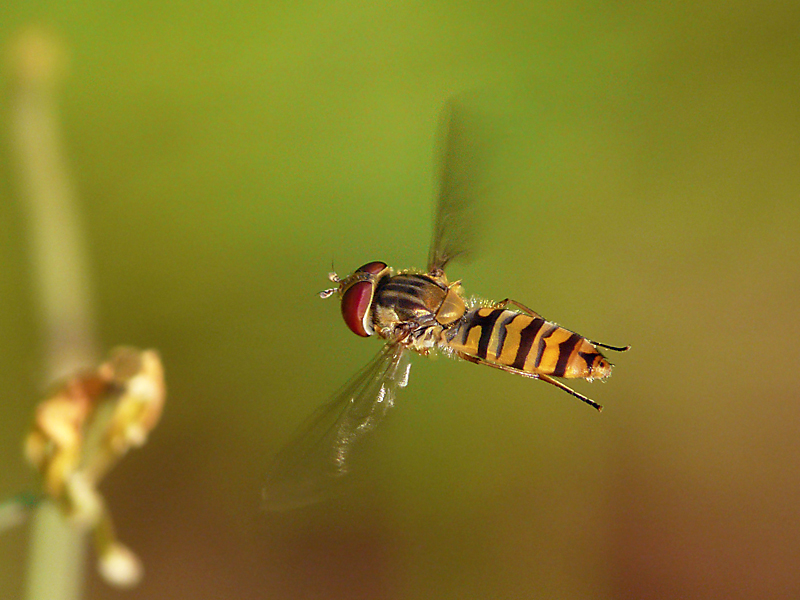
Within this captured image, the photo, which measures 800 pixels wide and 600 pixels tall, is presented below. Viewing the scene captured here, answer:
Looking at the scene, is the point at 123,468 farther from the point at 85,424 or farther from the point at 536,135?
the point at 536,135

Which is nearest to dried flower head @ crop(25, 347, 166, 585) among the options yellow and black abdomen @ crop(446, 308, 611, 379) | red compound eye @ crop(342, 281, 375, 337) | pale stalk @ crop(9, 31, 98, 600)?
pale stalk @ crop(9, 31, 98, 600)

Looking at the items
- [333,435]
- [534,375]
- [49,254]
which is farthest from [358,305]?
[49,254]

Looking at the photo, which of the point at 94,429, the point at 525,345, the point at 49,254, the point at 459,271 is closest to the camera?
the point at 94,429

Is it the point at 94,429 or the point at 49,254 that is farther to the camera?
the point at 49,254

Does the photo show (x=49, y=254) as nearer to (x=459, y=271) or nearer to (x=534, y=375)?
(x=534, y=375)

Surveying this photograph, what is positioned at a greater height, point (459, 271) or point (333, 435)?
point (459, 271)

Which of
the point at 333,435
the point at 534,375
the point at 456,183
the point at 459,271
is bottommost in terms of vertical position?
the point at 333,435

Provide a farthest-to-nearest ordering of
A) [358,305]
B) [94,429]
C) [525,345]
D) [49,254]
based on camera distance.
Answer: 1. [358,305]
2. [525,345]
3. [49,254]
4. [94,429]
